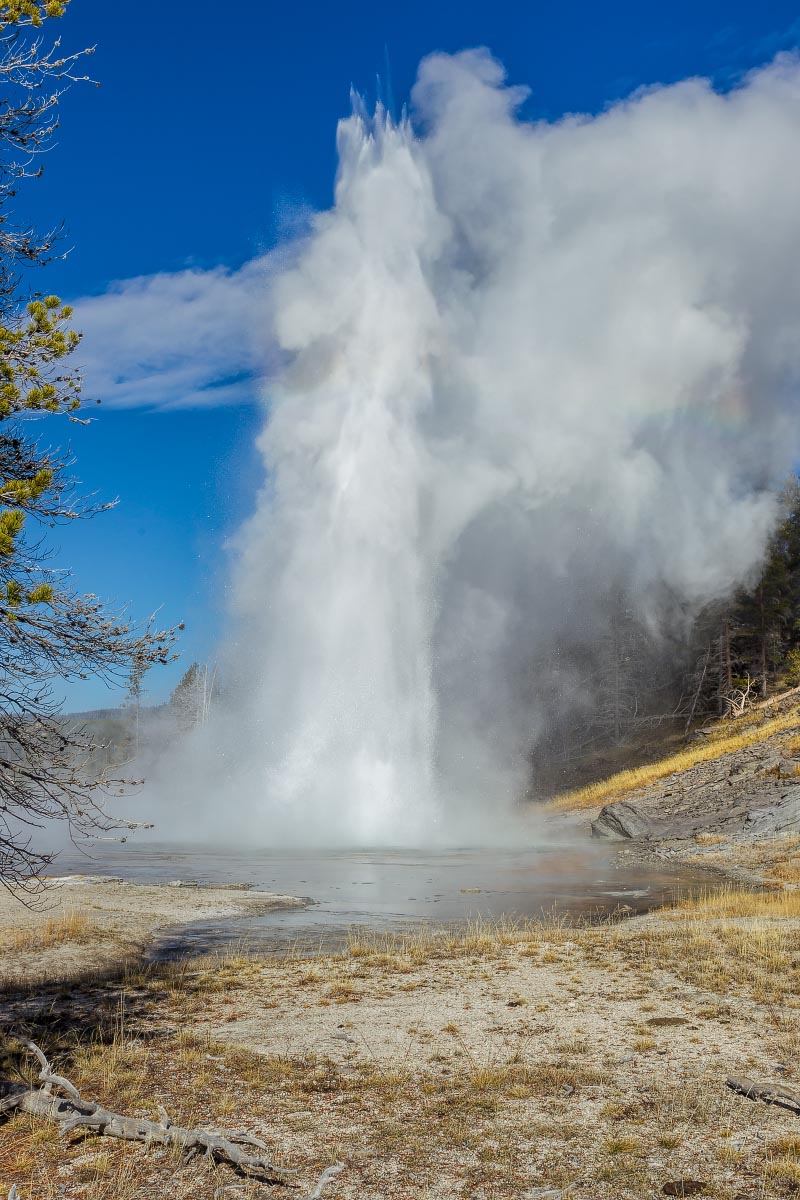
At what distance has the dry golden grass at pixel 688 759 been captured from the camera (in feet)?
144

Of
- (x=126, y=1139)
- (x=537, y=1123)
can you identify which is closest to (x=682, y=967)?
(x=537, y=1123)

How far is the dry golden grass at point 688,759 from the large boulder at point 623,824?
776 centimetres

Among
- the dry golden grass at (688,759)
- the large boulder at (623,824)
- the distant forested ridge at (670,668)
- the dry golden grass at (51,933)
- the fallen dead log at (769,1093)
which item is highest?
the distant forested ridge at (670,668)

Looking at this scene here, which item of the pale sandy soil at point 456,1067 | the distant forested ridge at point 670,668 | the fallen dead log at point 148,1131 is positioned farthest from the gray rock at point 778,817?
the fallen dead log at point 148,1131

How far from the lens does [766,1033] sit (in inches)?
360

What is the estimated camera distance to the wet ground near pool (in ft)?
57.1

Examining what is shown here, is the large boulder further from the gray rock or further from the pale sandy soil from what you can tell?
the pale sandy soil

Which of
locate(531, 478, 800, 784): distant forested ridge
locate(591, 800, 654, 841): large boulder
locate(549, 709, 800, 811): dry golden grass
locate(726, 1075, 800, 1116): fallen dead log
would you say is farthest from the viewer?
locate(531, 478, 800, 784): distant forested ridge

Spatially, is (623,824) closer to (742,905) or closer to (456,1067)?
(742,905)

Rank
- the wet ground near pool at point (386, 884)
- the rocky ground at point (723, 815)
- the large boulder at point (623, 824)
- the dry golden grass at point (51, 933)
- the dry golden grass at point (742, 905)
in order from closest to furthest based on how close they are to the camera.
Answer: the dry golden grass at point (51, 933) < the dry golden grass at point (742, 905) < the wet ground near pool at point (386, 884) < the rocky ground at point (723, 815) < the large boulder at point (623, 824)

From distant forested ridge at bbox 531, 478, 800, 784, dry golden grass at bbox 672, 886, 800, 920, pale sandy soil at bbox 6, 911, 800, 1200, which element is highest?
distant forested ridge at bbox 531, 478, 800, 784

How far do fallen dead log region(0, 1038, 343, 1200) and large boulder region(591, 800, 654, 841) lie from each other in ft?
102

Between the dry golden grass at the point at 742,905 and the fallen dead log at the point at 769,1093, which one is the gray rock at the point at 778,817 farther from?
the fallen dead log at the point at 769,1093

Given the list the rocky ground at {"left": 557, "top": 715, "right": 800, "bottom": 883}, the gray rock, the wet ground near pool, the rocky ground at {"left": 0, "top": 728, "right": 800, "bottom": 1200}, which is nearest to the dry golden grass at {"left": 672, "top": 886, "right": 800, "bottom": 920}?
the rocky ground at {"left": 0, "top": 728, "right": 800, "bottom": 1200}
